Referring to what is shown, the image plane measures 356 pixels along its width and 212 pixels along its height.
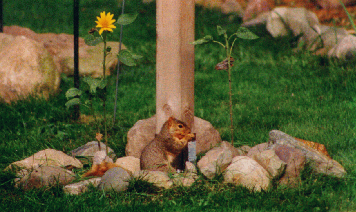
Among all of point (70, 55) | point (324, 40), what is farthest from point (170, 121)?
point (324, 40)

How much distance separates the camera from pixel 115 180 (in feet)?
10.0

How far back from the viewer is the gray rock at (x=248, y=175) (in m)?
3.01

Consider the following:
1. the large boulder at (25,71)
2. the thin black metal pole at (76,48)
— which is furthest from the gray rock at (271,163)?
the large boulder at (25,71)

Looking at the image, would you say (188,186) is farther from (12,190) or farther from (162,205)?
(12,190)

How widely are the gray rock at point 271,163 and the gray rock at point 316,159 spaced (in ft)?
0.51

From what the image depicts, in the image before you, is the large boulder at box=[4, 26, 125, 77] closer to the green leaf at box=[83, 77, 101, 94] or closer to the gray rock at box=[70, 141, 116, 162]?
the gray rock at box=[70, 141, 116, 162]

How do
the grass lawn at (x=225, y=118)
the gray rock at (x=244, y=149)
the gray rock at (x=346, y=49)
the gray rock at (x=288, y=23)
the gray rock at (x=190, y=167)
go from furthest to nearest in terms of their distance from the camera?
the gray rock at (x=288, y=23)
the gray rock at (x=346, y=49)
the gray rock at (x=244, y=149)
the gray rock at (x=190, y=167)
the grass lawn at (x=225, y=118)

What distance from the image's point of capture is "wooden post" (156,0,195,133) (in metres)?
3.27

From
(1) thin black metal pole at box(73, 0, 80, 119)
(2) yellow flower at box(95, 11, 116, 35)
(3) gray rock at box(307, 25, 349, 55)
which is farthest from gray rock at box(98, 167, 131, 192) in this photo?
(3) gray rock at box(307, 25, 349, 55)

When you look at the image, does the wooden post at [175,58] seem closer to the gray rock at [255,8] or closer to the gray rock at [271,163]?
the gray rock at [271,163]

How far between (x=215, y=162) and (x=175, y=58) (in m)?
0.77

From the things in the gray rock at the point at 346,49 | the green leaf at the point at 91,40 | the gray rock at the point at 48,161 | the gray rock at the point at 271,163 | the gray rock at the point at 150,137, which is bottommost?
the gray rock at the point at 48,161

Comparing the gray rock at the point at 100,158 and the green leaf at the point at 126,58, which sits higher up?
the green leaf at the point at 126,58

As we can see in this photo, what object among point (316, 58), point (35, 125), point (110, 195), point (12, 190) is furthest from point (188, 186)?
point (316, 58)
